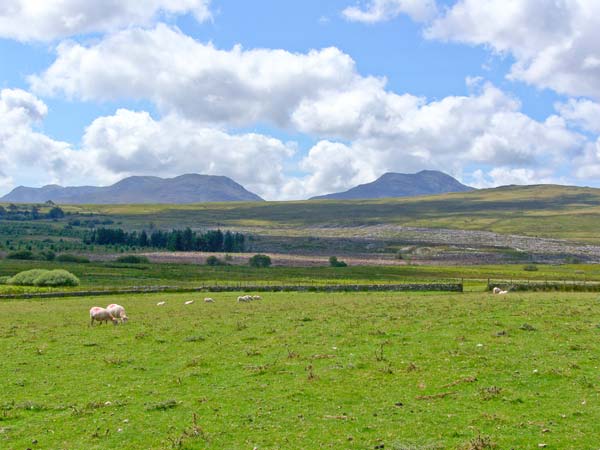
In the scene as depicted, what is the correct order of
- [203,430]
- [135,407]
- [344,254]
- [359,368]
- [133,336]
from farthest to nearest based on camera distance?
1. [344,254]
2. [133,336]
3. [359,368]
4. [135,407]
5. [203,430]

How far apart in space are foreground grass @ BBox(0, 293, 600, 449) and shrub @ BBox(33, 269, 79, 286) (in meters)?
48.8

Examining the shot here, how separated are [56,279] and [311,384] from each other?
7054 cm

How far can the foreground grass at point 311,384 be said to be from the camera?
48.6 feet

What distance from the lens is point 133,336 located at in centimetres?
3175

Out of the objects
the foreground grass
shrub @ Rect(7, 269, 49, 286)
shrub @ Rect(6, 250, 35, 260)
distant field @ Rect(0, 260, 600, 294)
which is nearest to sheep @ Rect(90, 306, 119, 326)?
the foreground grass

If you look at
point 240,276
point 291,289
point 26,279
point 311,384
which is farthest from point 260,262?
point 311,384

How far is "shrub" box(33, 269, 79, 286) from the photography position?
79938 millimetres

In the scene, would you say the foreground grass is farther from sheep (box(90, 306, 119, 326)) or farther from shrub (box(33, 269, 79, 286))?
shrub (box(33, 269, 79, 286))

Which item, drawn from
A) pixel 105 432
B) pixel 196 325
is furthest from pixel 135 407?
pixel 196 325

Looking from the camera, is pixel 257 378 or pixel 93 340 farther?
pixel 93 340

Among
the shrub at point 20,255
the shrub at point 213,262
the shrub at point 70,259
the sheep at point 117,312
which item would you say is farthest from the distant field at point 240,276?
the sheep at point 117,312

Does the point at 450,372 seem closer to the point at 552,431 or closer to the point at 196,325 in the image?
the point at 552,431

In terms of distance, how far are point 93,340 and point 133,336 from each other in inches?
85.3

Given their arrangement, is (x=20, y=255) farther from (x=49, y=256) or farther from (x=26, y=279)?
(x=26, y=279)
